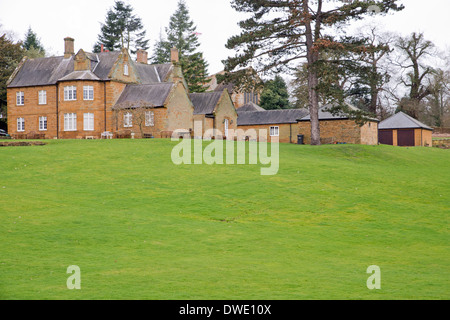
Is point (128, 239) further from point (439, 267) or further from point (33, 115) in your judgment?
point (33, 115)

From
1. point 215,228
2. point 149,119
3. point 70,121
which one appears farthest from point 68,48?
point 215,228

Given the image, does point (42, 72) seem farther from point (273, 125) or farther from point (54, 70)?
point (273, 125)

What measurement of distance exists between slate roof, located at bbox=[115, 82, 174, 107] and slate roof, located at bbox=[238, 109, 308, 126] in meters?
19.7

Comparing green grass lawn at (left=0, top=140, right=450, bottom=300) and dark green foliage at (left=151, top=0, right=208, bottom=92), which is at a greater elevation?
dark green foliage at (left=151, top=0, right=208, bottom=92)

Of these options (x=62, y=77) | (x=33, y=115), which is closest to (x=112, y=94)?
(x=62, y=77)

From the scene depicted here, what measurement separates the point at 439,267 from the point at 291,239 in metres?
4.99

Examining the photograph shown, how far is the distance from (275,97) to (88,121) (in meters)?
37.1

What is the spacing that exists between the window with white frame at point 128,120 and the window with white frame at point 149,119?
189 cm

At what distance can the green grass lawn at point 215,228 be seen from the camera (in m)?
10.7

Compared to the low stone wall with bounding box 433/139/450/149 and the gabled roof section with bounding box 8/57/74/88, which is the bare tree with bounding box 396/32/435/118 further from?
the gabled roof section with bounding box 8/57/74/88

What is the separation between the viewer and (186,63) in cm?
8162

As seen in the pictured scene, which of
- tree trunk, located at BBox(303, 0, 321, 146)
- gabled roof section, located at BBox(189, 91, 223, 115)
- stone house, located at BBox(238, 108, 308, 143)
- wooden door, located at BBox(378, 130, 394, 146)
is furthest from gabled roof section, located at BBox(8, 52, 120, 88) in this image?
wooden door, located at BBox(378, 130, 394, 146)

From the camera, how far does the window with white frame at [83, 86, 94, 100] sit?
56.2 metres
